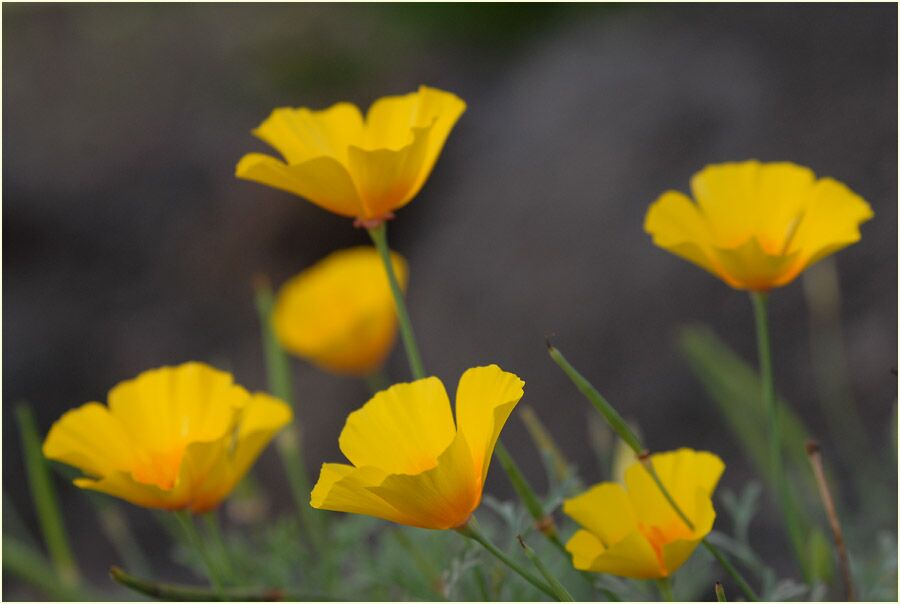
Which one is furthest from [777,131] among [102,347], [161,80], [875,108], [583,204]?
[161,80]

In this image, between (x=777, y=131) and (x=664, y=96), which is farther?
(x=664, y=96)

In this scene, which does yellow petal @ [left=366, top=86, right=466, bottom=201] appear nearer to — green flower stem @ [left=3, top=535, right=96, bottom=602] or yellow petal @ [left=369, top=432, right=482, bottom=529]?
yellow petal @ [left=369, top=432, right=482, bottom=529]

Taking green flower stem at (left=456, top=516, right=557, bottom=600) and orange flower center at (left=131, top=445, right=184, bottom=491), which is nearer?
green flower stem at (left=456, top=516, right=557, bottom=600)

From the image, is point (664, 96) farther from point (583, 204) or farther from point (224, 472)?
point (224, 472)

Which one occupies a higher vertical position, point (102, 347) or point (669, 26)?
point (669, 26)

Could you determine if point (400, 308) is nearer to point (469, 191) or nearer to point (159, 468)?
point (159, 468)

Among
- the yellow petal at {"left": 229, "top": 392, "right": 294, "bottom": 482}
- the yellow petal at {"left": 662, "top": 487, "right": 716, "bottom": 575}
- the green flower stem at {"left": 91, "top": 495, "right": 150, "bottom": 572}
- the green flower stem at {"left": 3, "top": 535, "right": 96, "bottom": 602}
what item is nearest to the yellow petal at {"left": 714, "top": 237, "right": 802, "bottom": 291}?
the yellow petal at {"left": 662, "top": 487, "right": 716, "bottom": 575}

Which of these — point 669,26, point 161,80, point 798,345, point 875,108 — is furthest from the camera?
point 161,80

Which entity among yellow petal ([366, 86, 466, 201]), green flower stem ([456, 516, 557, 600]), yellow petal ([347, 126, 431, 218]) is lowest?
green flower stem ([456, 516, 557, 600])
